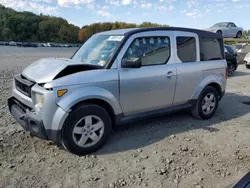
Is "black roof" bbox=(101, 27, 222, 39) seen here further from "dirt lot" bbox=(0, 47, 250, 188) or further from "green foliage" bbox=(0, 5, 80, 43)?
"green foliage" bbox=(0, 5, 80, 43)

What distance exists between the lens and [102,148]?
3.65m

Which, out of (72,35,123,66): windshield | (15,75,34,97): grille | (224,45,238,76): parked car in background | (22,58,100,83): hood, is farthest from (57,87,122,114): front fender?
(224,45,238,76): parked car in background

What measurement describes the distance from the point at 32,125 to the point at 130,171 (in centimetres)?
154

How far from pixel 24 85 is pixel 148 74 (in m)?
2.02

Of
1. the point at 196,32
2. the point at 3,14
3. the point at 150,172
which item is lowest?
the point at 150,172

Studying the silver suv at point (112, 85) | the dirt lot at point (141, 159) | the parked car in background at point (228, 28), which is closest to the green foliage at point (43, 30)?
the parked car in background at point (228, 28)

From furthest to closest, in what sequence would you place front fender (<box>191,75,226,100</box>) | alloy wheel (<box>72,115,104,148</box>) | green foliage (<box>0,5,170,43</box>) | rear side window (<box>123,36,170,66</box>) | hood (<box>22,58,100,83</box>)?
green foliage (<box>0,5,170,43</box>) < front fender (<box>191,75,226,100</box>) < rear side window (<box>123,36,170,66</box>) < alloy wheel (<box>72,115,104,148</box>) < hood (<box>22,58,100,83</box>)

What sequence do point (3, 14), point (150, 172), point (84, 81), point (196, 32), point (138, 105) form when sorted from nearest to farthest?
point (150, 172)
point (84, 81)
point (138, 105)
point (196, 32)
point (3, 14)

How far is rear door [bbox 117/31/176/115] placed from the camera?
12.2ft

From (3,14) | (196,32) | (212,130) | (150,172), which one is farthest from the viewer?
(3,14)

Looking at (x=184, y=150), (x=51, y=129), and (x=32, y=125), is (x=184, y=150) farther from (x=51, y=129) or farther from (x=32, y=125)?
(x=32, y=125)

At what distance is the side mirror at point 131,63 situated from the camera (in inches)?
140

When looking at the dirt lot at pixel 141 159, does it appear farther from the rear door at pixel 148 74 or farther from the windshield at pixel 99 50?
the windshield at pixel 99 50

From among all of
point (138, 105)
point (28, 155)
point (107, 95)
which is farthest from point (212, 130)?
point (28, 155)
